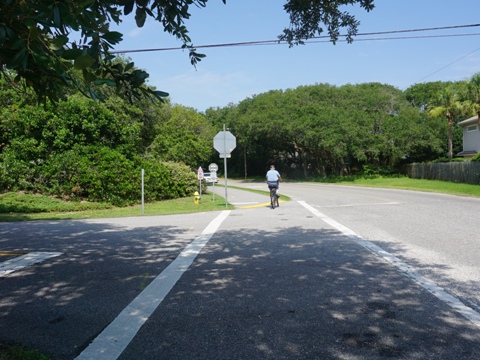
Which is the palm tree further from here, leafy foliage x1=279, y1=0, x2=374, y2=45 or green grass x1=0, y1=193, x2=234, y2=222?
leafy foliage x1=279, y1=0, x2=374, y2=45

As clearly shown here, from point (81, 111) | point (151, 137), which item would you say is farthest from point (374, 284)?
point (151, 137)

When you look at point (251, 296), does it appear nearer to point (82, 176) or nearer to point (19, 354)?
point (19, 354)

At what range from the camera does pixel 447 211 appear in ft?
48.2

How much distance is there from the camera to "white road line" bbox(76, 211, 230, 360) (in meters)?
3.81

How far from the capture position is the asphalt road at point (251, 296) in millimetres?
3883

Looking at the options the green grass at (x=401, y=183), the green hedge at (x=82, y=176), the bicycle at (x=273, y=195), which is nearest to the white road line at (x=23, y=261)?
the bicycle at (x=273, y=195)

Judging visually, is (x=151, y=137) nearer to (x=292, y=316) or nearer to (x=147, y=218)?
(x=147, y=218)

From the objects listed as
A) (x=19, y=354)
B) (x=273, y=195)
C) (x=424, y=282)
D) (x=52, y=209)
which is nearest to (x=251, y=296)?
(x=424, y=282)

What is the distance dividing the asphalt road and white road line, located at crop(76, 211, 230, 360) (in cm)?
2

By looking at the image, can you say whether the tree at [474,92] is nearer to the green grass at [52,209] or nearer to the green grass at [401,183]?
the green grass at [401,183]

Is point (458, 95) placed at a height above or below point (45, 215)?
above

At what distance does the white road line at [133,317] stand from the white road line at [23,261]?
2.43m

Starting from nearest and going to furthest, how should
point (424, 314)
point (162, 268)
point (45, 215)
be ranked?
point (424, 314)
point (162, 268)
point (45, 215)

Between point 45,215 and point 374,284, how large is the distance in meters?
13.8
